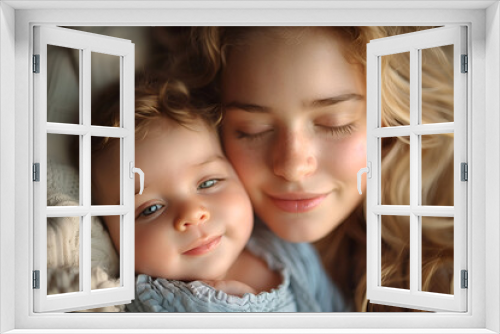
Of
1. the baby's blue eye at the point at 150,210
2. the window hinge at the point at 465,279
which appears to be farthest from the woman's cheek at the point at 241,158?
the window hinge at the point at 465,279

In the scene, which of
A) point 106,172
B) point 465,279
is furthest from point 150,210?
point 465,279

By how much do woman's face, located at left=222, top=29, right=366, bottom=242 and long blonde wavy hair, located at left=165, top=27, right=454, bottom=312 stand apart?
10cm

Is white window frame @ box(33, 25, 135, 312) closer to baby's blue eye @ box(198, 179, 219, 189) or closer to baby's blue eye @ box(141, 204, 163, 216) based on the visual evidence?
baby's blue eye @ box(141, 204, 163, 216)

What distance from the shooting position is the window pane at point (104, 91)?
374cm

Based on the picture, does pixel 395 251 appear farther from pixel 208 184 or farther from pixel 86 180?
pixel 86 180

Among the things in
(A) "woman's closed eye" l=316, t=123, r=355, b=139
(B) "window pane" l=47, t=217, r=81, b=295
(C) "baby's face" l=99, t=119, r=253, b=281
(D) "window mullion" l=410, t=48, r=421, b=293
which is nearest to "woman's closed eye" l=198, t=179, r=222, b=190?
(C) "baby's face" l=99, t=119, r=253, b=281

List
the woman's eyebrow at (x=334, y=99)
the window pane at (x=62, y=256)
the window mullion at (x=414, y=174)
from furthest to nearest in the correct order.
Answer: the woman's eyebrow at (x=334, y=99)
the window pane at (x=62, y=256)
the window mullion at (x=414, y=174)

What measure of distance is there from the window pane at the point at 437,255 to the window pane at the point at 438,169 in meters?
0.16

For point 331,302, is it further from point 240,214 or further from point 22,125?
point 22,125

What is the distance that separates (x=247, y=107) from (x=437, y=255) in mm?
1747

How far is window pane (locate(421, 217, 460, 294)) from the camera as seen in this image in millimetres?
3717

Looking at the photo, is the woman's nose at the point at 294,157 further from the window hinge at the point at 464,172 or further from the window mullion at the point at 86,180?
the window mullion at the point at 86,180

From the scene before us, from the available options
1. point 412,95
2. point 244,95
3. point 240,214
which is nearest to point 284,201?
point 240,214

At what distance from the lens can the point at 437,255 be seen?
3775 millimetres
